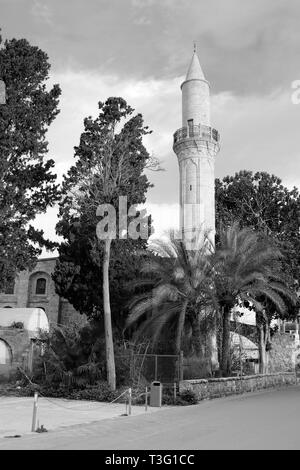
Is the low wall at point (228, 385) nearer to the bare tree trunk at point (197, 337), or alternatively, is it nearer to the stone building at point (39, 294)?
the bare tree trunk at point (197, 337)

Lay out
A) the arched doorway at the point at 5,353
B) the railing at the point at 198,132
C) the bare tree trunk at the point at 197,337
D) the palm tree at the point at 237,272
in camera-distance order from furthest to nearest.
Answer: the railing at the point at 198,132 < the arched doorway at the point at 5,353 < the palm tree at the point at 237,272 < the bare tree trunk at the point at 197,337

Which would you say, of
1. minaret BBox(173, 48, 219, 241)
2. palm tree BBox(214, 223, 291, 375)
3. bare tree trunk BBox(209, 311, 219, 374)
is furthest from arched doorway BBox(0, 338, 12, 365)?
minaret BBox(173, 48, 219, 241)

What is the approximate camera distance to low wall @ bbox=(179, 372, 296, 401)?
69.6 ft

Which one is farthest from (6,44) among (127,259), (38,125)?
(127,259)

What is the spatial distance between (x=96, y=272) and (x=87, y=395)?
914 centimetres

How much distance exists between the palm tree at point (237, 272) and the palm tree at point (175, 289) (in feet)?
2.26

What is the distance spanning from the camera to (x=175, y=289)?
23812 mm

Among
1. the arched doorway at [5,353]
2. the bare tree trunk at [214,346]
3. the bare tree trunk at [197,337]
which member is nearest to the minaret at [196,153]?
the bare tree trunk at [214,346]

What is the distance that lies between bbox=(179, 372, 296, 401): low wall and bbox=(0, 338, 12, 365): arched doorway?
40.3ft

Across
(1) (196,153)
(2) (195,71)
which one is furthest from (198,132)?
(2) (195,71)

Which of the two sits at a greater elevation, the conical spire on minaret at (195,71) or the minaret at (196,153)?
the conical spire on minaret at (195,71)

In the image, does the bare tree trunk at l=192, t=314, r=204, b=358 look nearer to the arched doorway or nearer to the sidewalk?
the sidewalk

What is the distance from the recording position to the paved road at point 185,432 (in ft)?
33.6

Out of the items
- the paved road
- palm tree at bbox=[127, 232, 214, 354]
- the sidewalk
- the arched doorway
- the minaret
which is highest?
the minaret
